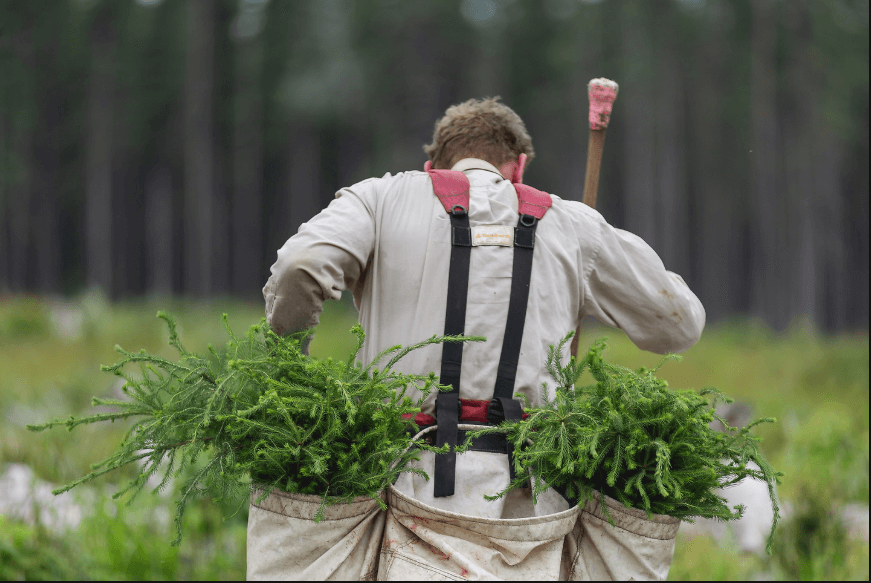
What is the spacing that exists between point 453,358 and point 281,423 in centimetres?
62

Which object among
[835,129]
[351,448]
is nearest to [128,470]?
[351,448]

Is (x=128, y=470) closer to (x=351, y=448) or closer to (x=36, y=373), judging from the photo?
(x=351, y=448)

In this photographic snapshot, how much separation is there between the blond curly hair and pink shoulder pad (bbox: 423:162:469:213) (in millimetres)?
285

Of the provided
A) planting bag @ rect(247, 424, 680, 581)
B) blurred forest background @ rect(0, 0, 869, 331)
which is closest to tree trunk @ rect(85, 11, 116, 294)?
blurred forest background @ rect(0, 0, 869, 331)

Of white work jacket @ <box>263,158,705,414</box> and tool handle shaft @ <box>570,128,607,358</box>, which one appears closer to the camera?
white work jacket @ <box>263,158,705,414</box>

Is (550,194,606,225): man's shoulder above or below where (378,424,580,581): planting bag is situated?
above

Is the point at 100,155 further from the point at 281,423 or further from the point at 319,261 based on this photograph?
the point at 281,423

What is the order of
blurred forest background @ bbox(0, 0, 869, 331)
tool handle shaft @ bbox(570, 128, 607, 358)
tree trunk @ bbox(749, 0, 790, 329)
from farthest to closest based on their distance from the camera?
blurred forest background @ bbox(0, 0, 869, 331)
tree trunk @ bbox(749, 0, 790, 329)
tool handle shaft @ bbox(570, 128, 607, 358)

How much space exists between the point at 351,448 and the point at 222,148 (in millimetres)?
35752

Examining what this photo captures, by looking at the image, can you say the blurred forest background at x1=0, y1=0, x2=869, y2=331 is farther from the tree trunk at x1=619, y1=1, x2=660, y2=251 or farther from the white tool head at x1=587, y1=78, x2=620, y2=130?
the white tool head at x1=587, y1=78, x2=620, y2=130

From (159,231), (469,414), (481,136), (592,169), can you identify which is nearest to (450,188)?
(481,136)

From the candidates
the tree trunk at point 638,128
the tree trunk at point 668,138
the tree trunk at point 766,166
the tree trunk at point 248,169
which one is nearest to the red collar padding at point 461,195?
the tree trunk at point 766,166

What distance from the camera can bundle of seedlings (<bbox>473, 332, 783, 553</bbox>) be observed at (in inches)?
89.4

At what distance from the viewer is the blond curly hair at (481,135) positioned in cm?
289
